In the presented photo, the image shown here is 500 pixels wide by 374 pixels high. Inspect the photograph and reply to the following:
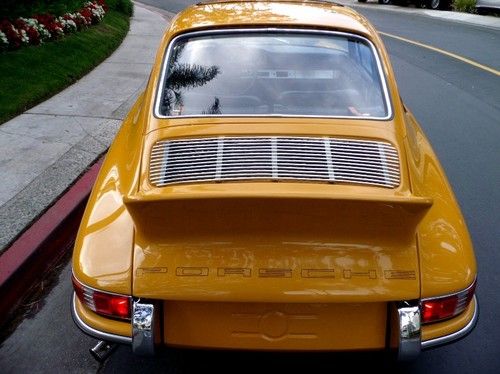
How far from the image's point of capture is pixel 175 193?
2432 mm

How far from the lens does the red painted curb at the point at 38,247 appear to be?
12.7ft

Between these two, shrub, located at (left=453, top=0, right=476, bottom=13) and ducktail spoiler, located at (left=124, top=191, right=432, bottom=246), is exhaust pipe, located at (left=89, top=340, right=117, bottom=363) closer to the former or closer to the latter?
ducktail spoiler, located at (left=124, top=191, right=432, bottom=246)

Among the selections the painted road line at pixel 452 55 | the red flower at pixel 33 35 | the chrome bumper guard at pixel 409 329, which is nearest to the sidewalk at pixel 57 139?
the red flower at pixel 33 35

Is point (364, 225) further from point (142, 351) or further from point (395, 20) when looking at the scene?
point (395, 20)

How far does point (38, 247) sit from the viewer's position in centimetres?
423

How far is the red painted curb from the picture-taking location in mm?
3873

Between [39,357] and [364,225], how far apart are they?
209cm

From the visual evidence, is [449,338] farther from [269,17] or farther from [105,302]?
[269,17]

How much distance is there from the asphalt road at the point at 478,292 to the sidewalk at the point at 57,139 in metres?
0.91

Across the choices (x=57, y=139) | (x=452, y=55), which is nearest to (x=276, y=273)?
(x=57, y=139)

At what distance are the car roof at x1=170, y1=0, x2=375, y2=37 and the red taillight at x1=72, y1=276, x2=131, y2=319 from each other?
1872 mm

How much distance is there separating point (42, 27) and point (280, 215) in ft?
28.4

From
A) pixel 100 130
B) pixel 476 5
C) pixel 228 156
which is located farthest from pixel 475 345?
pixel 476 5

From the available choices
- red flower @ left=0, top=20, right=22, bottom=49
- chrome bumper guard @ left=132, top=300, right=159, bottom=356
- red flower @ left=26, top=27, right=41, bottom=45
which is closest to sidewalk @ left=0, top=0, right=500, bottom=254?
red flower @ left=26, top=27, right=41, bottom=45
